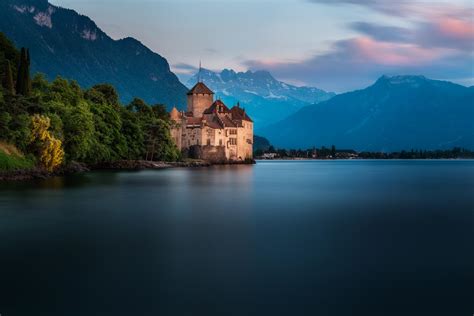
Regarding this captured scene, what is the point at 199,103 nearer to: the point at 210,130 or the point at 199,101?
the point at 199,101

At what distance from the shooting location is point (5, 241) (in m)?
19.0

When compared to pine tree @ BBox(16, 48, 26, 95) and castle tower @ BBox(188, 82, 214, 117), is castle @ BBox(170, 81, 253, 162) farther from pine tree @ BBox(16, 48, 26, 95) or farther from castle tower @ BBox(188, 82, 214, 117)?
pine tree @ BBox(16, 48, 26, 95)

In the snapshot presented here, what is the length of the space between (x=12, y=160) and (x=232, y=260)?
38.8 meters

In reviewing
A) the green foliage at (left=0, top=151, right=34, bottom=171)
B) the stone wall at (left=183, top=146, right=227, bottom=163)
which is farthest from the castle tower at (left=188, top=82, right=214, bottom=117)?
the green foliage at (left=0, top=151, right=34, bottom=171)

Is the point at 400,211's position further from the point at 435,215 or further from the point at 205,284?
the point at 205,284

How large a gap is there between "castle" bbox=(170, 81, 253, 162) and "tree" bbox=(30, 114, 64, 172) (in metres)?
58.4

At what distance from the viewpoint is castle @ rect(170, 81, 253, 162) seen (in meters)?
122

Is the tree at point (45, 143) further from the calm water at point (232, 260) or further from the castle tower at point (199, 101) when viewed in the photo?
the castle tower at point (199, 101)

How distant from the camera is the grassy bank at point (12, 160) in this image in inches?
1909

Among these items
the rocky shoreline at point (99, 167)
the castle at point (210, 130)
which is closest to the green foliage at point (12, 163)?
the rocky shoreline at point (99, 167)

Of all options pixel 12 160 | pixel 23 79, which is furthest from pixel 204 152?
pixel 12 160

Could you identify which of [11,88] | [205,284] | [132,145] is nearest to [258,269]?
[205,284]

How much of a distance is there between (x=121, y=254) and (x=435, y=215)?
59.4ft

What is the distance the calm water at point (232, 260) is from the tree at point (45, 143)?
73.6 feet
